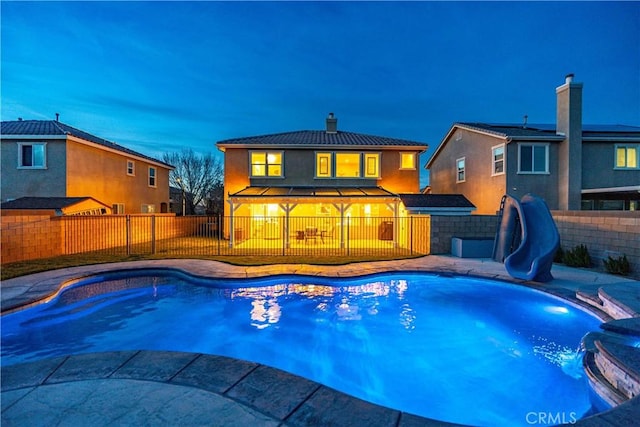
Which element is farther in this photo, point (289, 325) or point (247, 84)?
point (247, 84)

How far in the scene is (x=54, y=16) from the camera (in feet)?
63.6

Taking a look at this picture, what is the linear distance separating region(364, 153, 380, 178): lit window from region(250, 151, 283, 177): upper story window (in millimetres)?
6041

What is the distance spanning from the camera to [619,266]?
10.1 m

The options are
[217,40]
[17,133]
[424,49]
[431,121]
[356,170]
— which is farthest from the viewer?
[431,121]

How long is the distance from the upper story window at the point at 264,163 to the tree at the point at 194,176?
21.7 meters

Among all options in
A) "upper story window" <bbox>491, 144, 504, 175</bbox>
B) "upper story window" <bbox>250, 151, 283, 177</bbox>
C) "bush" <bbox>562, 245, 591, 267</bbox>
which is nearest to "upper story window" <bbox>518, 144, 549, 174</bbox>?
"upper story window" <bbox>491, 144, 504, 175</bbox>

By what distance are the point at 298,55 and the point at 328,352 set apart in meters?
54.5

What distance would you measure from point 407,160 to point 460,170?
4.63 meters

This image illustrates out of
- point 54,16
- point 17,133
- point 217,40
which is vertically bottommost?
point 17,133

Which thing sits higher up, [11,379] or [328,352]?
[11,379]

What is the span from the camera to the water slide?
371 inches

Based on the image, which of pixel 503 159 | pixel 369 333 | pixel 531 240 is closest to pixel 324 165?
pixel 503 159

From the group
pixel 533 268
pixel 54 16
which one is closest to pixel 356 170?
pixel 533 268

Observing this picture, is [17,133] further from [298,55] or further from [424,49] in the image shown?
[424,49]
